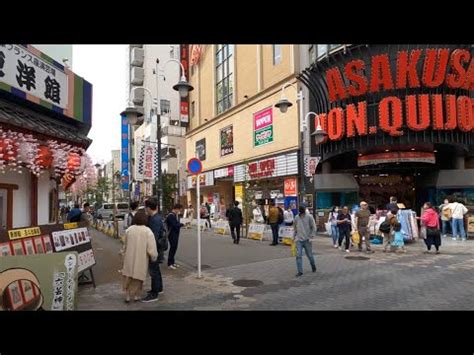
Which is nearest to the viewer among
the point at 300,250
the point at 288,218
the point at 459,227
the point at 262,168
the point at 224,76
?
the point at 300,250

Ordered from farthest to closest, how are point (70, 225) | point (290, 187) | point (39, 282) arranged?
point (290, 187) → point (70, 225) → point (39, 282)

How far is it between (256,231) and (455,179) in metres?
10.6

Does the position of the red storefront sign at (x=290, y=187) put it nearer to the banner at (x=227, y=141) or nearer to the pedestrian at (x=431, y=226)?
the banner at (x=227, y=141)

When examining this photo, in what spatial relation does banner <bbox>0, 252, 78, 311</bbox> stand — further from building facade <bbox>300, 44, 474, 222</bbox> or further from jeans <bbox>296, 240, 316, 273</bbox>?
building facade <bbox>300, 44, 474, 222</bbox>

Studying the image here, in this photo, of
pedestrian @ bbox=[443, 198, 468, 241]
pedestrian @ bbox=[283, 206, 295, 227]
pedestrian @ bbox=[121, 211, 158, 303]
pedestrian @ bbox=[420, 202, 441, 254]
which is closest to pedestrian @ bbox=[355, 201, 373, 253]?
pedestrian @ bbox=[420, 202, 441, 254]

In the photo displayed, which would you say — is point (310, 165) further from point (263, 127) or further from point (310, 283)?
point (310, 283)

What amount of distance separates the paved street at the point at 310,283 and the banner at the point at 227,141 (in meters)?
19.1

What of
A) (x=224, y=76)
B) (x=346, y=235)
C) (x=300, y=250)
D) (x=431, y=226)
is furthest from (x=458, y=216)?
(x=224, y=76)

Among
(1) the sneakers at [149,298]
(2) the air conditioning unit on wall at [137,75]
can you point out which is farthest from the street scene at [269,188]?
(2) the air conditioning unit on wall at [137,75]

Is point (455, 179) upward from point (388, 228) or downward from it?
upward

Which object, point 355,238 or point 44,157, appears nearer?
point 44,157

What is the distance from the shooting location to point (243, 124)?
2959 centimetres
